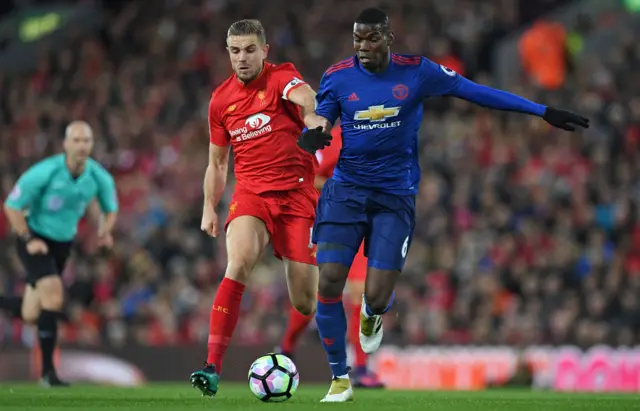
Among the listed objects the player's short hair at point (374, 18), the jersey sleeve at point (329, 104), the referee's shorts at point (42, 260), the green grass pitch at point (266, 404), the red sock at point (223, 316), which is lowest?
the green grass pitch at point (266, 404)

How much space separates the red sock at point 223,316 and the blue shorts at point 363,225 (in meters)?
0.68

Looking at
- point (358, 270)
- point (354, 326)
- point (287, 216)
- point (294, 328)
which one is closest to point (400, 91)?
point (287, 216)

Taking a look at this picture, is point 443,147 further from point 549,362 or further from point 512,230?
point 549,362

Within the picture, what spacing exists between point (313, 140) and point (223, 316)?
1.52m

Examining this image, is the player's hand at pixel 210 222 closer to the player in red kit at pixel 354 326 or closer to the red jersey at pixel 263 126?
the red jersey at pixel 263 126

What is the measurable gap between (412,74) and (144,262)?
9.61 meters

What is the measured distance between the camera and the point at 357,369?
1112 cm

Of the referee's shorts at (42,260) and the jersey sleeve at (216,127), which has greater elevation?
the jersey sleeve at (216,127)

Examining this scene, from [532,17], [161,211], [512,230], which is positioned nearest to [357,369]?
[512,230]

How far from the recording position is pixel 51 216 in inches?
486

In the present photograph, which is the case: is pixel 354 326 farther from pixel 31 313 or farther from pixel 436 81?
pixel 436 81

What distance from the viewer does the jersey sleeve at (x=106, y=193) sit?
41.1 feet

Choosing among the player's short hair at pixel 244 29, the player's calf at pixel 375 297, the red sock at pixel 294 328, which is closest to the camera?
the player's calf at pixel 375 297

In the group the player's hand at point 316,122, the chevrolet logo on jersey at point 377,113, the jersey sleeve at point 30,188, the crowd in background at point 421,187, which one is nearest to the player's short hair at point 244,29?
the player's hand at point 316,122
